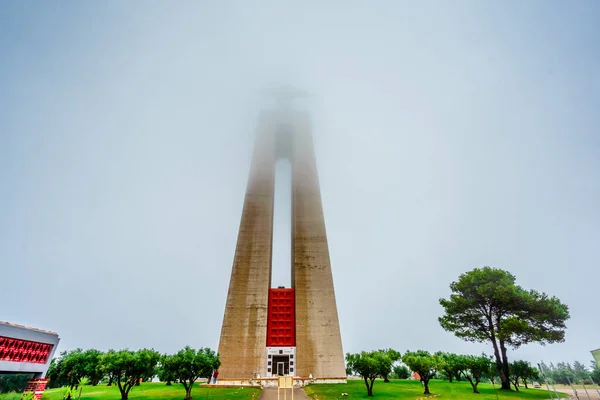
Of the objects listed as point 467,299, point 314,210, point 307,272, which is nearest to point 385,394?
point 467,299

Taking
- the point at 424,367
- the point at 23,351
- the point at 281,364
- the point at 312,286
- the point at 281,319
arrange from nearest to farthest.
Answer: the point at 23,351 < the point at 424,367 < the point at 281,364 < the point at 281,319 < the point at 312,286

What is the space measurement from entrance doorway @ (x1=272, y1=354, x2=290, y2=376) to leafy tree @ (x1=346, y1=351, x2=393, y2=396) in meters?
12.4

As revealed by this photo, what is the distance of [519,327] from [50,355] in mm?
30025

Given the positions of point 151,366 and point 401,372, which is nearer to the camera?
point 151,366

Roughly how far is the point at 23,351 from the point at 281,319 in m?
25.6

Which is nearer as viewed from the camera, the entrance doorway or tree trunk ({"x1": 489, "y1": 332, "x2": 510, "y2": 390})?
tree trunk ({"x1": 489, "y1": 332, "x2": 510, "y2": 390})

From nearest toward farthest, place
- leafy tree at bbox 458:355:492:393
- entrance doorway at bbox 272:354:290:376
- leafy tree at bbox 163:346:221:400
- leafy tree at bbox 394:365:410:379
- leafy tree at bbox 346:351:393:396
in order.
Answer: leafy tree at bbox 163:346:221:400 < leafy tree at bbox 346:351:393:396 < leafy tree at bbox 458:355:492:393 < entrance doorway at bbox 272:354:290:376 < leafy tree at bbox 394:365:410:379

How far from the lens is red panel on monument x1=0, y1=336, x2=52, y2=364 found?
41.4 feet

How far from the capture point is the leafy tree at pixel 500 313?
74.9 ft

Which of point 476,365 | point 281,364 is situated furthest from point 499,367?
point 281,364

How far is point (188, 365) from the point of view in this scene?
1966cm

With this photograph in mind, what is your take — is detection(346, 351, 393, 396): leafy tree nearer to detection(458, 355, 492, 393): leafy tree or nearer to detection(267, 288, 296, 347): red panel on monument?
detection(458, 355, 492, 393): leafy tree

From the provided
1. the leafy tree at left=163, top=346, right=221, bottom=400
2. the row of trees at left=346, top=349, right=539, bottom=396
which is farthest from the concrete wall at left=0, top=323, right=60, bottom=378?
the row of trees at left=346, top=349, right=539, bottom=396

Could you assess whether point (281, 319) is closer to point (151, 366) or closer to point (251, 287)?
point (251, 287)
